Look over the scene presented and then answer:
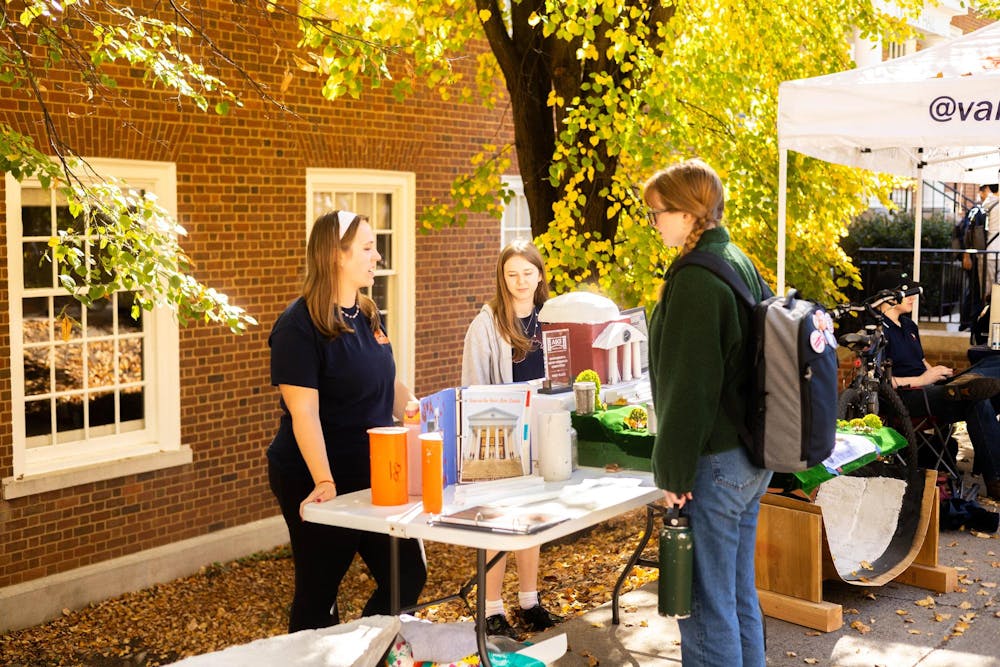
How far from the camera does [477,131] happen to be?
11.4 metres

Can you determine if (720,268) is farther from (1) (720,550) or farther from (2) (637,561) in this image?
(2) (637,561)

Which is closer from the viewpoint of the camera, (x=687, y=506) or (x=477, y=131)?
(x=687, y=506)

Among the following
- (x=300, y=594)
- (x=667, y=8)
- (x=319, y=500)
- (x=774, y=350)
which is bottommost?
(x=300, y=594)

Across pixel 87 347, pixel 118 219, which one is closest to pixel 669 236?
pixel 118 219

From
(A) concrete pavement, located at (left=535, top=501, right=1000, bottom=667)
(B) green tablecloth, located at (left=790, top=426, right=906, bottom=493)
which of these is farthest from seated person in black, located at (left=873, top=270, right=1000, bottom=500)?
(B) green tablecloth, located at (left=790, top=426, right=906, bottom=493)

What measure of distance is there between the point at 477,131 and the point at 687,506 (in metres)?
7.97

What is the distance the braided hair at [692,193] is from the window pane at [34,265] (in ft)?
17.7

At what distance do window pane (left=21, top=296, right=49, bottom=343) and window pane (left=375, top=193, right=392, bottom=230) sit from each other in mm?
3325

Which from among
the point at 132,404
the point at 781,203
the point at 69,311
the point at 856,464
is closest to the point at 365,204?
the point at 132,404

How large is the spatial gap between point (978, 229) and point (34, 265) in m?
10.7

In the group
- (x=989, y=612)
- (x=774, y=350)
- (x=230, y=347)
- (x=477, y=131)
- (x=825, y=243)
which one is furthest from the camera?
(x=477, y=131)

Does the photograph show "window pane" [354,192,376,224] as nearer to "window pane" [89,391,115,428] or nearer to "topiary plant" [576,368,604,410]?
"window pane" [89,391,115,428]

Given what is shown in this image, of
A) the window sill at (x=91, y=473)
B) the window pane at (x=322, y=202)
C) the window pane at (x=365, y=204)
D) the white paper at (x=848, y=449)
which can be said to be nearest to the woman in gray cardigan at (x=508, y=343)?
the white paper at (x=848, y=449)

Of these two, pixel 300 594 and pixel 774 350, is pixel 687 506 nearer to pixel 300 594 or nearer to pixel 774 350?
pixel 774 350
